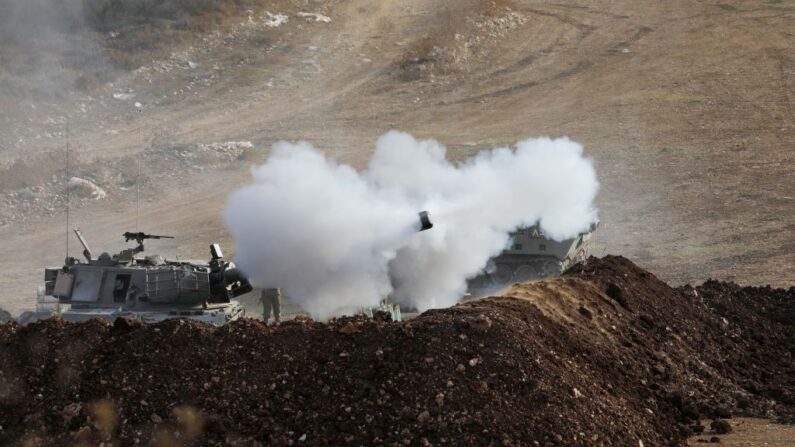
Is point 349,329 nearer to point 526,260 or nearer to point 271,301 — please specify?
point 271,301

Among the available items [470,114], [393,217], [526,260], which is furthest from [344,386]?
[470,114]

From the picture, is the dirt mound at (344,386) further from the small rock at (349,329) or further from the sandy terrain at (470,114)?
the sandy terrain at (470,114)

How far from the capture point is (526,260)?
25.4m

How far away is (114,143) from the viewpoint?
137 ft

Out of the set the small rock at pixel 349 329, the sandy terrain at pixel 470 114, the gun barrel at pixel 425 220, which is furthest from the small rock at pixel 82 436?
the sandy terrain at pixel 470 114

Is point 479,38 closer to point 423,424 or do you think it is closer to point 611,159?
point 611,159

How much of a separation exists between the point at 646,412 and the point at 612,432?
1.67 metres

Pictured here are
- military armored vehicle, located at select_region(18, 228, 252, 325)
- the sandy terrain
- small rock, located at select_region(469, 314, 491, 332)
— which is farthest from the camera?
the sandy terrain

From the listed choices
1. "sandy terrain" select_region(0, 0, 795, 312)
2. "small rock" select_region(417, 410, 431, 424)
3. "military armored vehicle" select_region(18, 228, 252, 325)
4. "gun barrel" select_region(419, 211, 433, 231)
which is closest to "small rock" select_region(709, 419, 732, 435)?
"small rock" select_region(417, 410, 431, 424)

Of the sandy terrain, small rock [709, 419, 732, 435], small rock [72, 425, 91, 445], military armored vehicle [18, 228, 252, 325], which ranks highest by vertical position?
the sandy terrain

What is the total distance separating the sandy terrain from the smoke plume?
526 cm

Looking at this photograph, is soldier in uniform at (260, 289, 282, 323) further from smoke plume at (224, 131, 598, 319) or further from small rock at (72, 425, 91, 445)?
small rock at (72, 425, 91, 445)

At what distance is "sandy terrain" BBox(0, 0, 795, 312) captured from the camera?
32438 mm

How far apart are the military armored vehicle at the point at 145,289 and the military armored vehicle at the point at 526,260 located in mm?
7976
